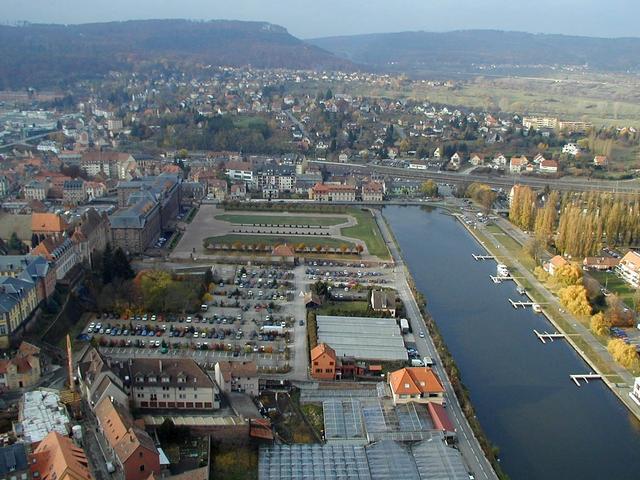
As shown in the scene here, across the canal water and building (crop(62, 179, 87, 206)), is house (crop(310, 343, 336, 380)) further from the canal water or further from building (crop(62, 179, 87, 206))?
building (crop(62, 179, 87, 206))

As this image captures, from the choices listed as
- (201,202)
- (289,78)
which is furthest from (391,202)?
(289,78)

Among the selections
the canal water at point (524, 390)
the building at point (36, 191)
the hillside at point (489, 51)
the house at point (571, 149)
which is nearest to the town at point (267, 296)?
the building at point (36, 191)

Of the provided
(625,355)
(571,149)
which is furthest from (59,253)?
(571,149)

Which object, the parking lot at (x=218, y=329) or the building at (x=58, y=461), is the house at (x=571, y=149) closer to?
the parking lot at (x=218, y=329)

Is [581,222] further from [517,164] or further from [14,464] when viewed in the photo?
[14,464]

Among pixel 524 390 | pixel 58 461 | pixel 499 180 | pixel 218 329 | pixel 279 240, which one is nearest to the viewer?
pixel 58 461

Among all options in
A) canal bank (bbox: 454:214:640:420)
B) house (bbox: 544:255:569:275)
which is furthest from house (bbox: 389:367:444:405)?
house (bbox: 544:255:569:275)
